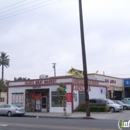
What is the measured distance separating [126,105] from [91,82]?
580cm

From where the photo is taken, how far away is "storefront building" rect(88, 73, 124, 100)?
165 feet

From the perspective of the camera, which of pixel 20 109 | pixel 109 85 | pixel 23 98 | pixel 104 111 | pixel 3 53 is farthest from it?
pixel 3 53

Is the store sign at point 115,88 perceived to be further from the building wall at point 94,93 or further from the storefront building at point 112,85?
the building wall at point 94,93

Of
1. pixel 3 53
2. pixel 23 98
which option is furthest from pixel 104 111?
pixel 3 53

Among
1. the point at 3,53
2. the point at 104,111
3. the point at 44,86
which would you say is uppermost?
the point at 3,53

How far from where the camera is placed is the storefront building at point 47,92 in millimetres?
35688

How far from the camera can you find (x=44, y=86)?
124 feet

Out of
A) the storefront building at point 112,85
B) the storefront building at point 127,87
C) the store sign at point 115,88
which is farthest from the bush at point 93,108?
the storefront building at point 127,87

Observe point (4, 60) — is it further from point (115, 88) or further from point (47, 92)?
point (47, 92)

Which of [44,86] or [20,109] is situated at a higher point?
[44,86]

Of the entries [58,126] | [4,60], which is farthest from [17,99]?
[4,60]

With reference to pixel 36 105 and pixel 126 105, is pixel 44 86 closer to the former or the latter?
pixel 36 105

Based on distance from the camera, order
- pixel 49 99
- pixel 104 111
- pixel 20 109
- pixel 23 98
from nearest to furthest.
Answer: pixel 20 109 < pixel 104 111 < pixel 49 99 < pixel 23 98

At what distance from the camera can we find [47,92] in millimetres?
38219
